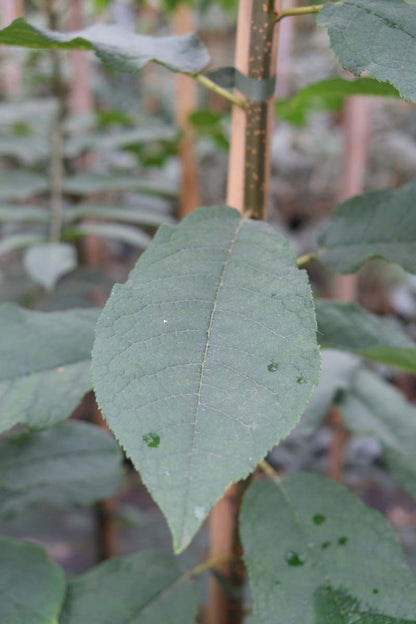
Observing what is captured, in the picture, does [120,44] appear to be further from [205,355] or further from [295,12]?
[205,355]

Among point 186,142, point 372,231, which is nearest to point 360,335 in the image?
point 372,231

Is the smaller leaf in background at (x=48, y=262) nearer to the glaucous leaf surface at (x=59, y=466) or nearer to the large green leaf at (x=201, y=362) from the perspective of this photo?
the glaucous leaf surface at (x=59, y=466)

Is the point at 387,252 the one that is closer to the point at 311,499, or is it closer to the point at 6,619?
the point at 311,499

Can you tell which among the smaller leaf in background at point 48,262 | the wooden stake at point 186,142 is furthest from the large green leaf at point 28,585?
the wooden stake at point 186,142

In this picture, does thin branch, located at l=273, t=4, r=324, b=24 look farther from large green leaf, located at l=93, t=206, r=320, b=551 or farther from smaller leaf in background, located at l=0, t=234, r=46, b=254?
smaller leaf in background, located at l=0, t=234, r=46, b=254

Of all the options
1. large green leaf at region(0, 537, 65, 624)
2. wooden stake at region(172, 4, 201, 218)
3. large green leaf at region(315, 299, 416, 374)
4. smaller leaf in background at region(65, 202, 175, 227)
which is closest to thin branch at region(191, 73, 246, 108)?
large green leaf at region(315, 299, 416, 374)
